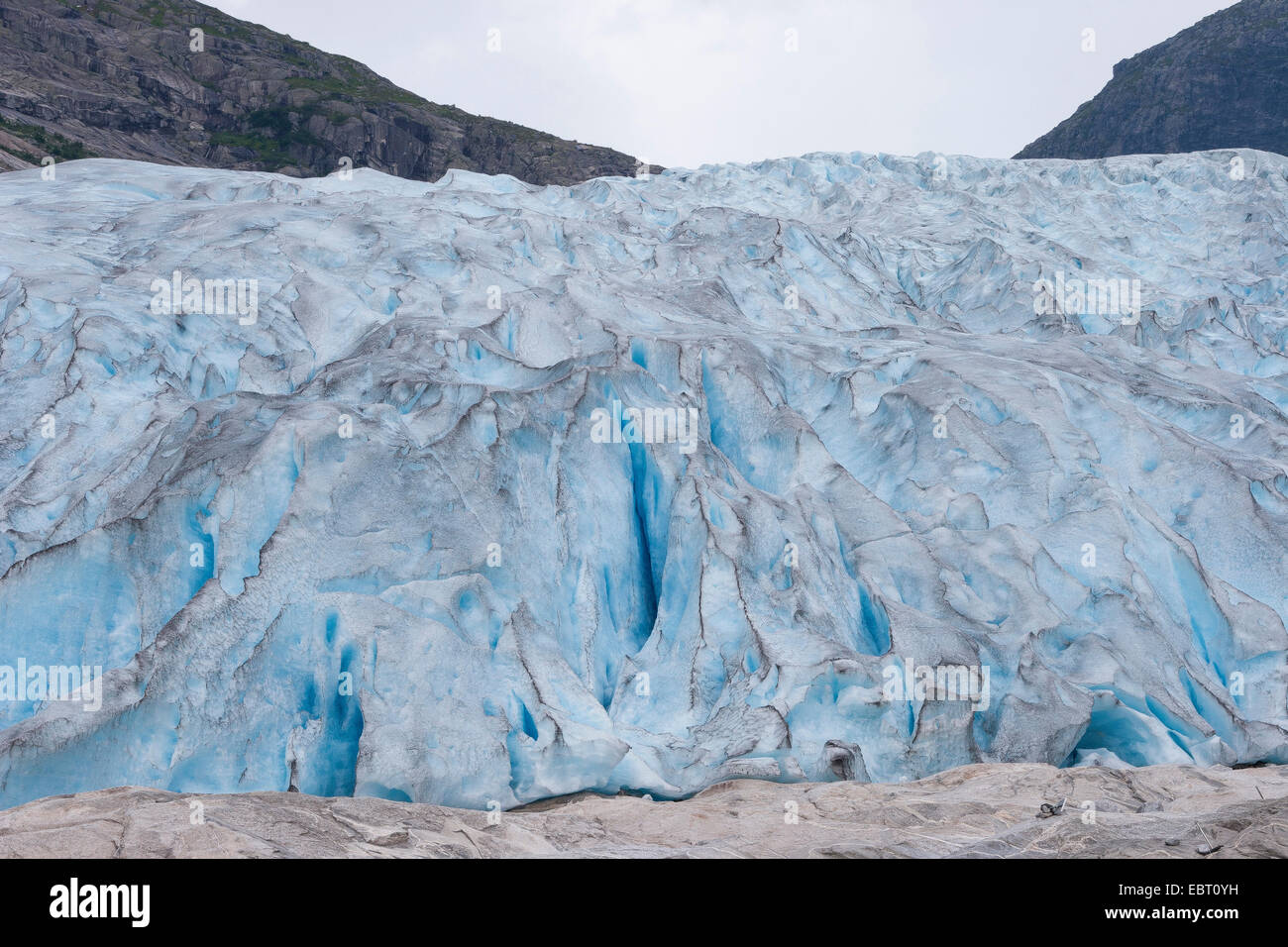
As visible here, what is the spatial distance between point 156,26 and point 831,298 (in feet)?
145

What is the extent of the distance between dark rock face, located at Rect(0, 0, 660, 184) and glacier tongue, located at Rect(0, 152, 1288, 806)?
28.3m

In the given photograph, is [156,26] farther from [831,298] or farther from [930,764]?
[930,764]

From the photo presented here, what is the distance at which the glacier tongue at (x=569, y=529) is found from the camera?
680 centimetres

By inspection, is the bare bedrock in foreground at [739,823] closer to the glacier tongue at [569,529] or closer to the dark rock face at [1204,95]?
the glacier tongue at [569,529]

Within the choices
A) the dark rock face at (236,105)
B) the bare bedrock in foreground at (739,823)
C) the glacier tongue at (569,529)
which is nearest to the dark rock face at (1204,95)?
the dark rock face at (236,105)

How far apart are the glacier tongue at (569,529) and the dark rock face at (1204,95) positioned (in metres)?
42.5

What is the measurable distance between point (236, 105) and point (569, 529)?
44702mm

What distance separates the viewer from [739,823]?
17.6ft

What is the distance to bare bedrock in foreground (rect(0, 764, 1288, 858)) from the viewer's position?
164 inches

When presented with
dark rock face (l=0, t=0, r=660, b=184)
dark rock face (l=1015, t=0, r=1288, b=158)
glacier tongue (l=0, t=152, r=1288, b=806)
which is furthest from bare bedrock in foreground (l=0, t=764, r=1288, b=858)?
dark rock face (l=1015, t=0, r=1288, b=158)

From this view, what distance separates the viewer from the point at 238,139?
140ft

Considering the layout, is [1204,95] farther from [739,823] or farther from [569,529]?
[739,823]

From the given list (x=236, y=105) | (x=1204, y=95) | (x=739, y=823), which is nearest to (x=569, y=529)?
(x=739, y=823)

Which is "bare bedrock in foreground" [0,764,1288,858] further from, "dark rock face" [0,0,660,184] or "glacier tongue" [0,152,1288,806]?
"dark rock face" [0,0,660,184]
